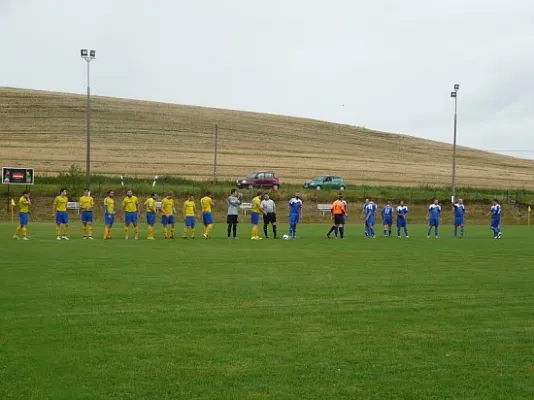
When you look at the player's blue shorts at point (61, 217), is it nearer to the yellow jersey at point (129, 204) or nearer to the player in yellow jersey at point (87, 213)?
the player in yellow jersey at point (87, 213)

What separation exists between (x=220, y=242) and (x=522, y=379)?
68.9ft

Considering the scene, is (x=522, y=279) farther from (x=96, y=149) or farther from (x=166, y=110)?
(x=166, y=110)

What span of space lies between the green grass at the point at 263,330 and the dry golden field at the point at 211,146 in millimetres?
48988

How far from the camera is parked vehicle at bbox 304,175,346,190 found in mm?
65062

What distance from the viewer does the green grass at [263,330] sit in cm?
852

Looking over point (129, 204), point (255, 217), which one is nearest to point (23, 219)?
point (129, 204)

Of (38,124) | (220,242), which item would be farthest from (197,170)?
(220,242)

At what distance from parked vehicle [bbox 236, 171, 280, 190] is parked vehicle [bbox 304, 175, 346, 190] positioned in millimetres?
2787

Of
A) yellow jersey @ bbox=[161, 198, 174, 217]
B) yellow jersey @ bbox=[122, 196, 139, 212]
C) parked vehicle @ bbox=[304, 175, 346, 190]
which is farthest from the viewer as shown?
parked vehicle @ bbox=[304, 175, 346, 190]

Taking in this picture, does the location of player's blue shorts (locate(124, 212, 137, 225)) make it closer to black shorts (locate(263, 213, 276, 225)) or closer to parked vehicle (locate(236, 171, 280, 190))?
black shorts (locate(263, 213, 276, 225))

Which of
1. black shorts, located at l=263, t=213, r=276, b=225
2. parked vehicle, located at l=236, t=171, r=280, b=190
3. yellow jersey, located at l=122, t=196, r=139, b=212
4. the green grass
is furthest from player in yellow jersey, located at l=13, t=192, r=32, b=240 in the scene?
parked vehicle, located at l=236, t=171, r=280, b=190

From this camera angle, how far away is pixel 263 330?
11188 millimetres

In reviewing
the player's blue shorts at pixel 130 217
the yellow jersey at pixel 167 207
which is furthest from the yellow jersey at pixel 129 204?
the yellow jersey at pixel 167 207

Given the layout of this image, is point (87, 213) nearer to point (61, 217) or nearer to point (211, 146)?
point (61, 217)
